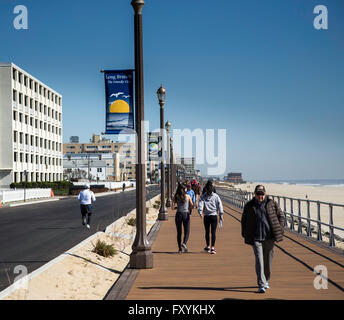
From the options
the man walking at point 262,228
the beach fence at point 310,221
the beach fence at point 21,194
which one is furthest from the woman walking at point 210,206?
the beach fence at point 21,194

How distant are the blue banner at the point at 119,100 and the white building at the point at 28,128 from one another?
59825 mm

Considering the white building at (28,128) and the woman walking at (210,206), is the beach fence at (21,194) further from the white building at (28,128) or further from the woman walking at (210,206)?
the woman walking at (210,206)

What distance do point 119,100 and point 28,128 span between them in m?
66.9

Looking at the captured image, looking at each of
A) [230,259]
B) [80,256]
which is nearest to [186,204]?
[230,259]

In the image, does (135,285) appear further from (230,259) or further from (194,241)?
(194,241)

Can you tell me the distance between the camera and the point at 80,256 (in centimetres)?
1099

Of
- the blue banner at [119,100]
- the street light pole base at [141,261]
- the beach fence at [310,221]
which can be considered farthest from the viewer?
the beach fence at [310,221]

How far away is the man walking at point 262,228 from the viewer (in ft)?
24.8

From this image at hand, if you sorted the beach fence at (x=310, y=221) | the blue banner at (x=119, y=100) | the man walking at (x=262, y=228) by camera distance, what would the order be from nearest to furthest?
the man walking at (x=262, y=228) < the blue banner at (x=119, y=100) < the beach fence at (x=310, y=221)

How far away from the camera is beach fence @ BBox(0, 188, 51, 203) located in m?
44.7

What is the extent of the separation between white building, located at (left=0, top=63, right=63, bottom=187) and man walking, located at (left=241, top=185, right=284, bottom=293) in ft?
210

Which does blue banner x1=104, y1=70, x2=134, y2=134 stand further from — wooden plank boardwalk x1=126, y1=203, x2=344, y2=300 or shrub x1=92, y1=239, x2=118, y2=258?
wooden plank boardwalk x1=126, y1=203, x2=344, y2=300

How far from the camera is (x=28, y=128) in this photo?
2921 inches

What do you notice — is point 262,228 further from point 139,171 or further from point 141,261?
point 139,171
